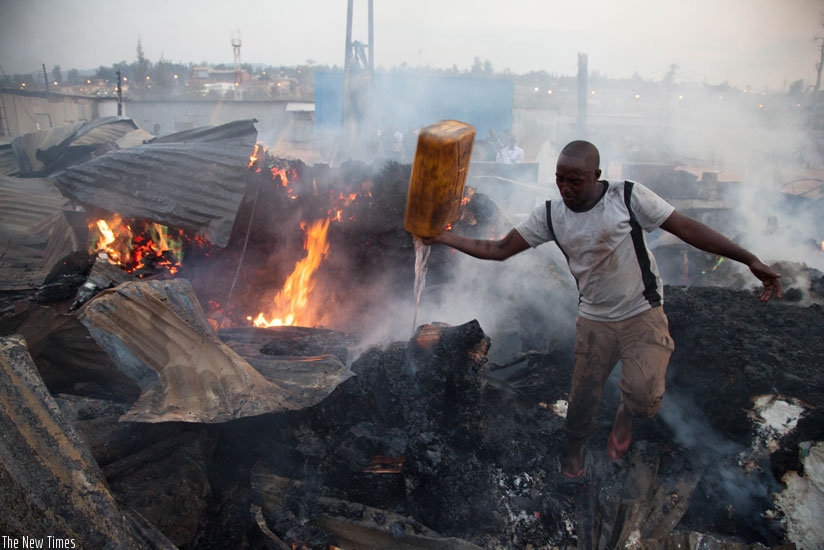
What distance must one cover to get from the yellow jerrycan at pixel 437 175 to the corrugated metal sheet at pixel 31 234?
4.15m

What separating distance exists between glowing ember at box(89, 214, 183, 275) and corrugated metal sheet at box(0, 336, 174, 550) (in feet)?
12.5

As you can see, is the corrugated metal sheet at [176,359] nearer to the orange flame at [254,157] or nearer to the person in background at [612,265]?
the person in background at [612,265]

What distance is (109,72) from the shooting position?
5084 centimetres

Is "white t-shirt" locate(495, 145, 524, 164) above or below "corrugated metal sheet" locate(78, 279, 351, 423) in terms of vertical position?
above

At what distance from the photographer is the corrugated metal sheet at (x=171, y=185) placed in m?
5.13

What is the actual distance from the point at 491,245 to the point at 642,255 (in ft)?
3.17

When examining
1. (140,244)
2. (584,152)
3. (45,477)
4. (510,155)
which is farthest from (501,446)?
(510,155)

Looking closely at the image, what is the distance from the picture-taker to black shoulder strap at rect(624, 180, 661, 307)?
9.79 feet

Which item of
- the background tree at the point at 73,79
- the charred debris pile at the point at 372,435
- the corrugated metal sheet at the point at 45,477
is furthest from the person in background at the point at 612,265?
the background tree at the point at 73,79

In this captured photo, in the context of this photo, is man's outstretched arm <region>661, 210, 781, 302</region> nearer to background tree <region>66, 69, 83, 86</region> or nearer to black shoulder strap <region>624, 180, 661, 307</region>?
black shoulder strap <region>624, 180, 661, 307</region>

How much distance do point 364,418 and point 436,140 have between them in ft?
6.64

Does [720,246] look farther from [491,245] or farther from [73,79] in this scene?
[73,79]

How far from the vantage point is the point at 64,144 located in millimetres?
12609

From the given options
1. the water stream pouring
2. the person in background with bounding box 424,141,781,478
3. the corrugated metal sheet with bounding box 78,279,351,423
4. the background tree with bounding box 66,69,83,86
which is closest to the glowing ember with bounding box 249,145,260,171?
→ the corrugated metal sheet with bounding box 78,279,351,423
